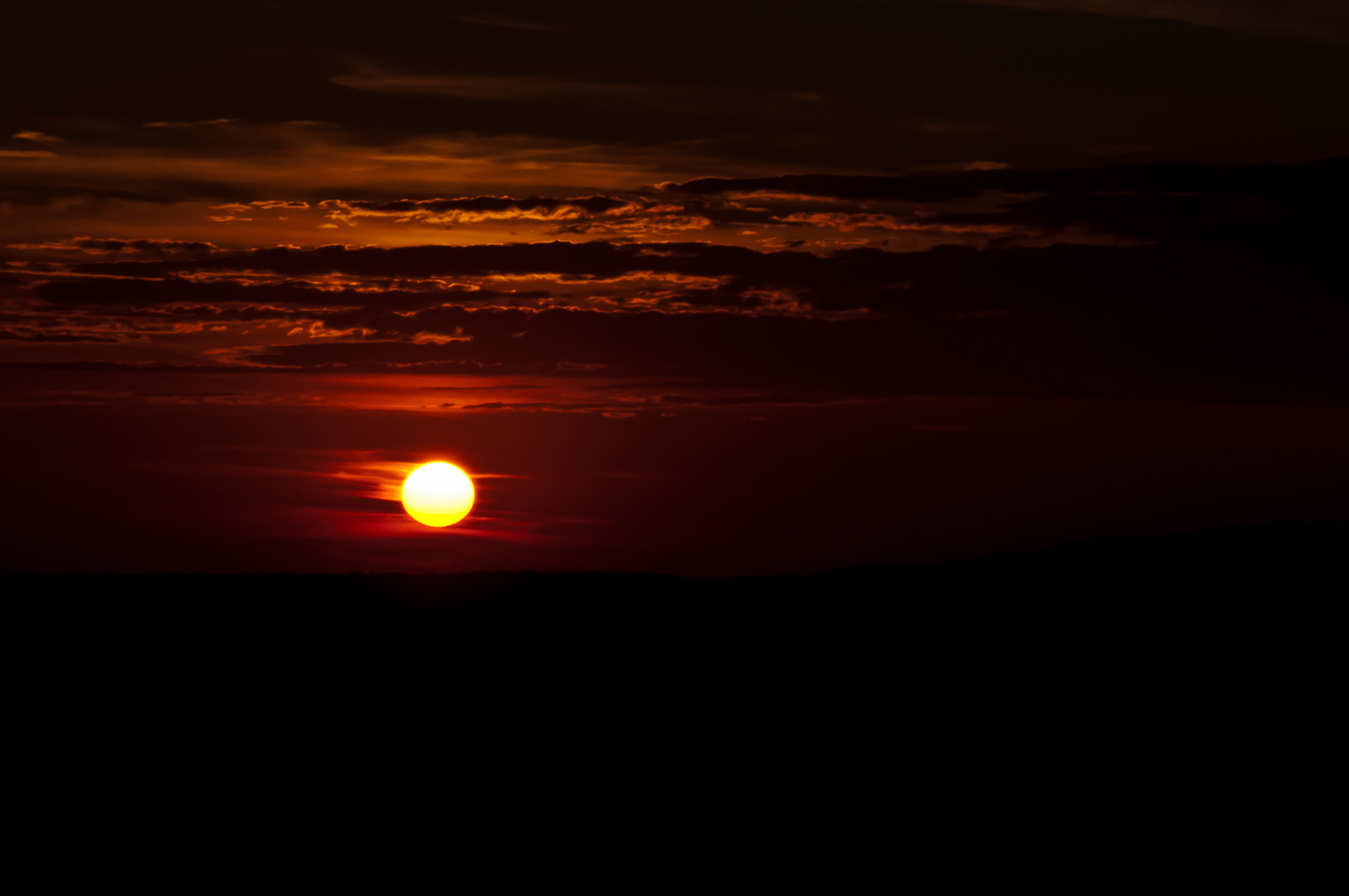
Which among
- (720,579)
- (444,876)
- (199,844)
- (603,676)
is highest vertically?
(720,579)

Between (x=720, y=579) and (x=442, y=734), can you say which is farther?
(x=720, y=579)

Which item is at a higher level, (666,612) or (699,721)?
(666,612)

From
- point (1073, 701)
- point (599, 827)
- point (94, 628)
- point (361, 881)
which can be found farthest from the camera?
point (94, 628)

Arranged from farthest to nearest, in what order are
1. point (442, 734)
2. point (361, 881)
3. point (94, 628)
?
point (94, 628)
point (442, 734)
point (361, 881)

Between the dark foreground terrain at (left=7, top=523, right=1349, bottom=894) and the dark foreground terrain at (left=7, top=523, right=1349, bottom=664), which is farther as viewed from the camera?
the dark foreground terrain at (left=7, top=523, right=1349, bottom=664)

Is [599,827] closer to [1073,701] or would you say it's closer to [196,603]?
[1073,701]

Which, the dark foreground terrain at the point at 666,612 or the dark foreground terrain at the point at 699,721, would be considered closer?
the dark foreground terrain at the point at 699,721

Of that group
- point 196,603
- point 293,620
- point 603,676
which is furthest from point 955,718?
point 196,603

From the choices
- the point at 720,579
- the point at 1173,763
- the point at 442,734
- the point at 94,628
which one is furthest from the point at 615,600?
the point at 1173,763

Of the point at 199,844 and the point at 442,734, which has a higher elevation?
the point at 442,734

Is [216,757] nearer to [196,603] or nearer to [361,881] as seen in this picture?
[361,881]

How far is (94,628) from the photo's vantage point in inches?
739

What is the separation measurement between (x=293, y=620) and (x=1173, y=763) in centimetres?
1219

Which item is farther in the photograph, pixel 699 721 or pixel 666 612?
pixel 666 612
